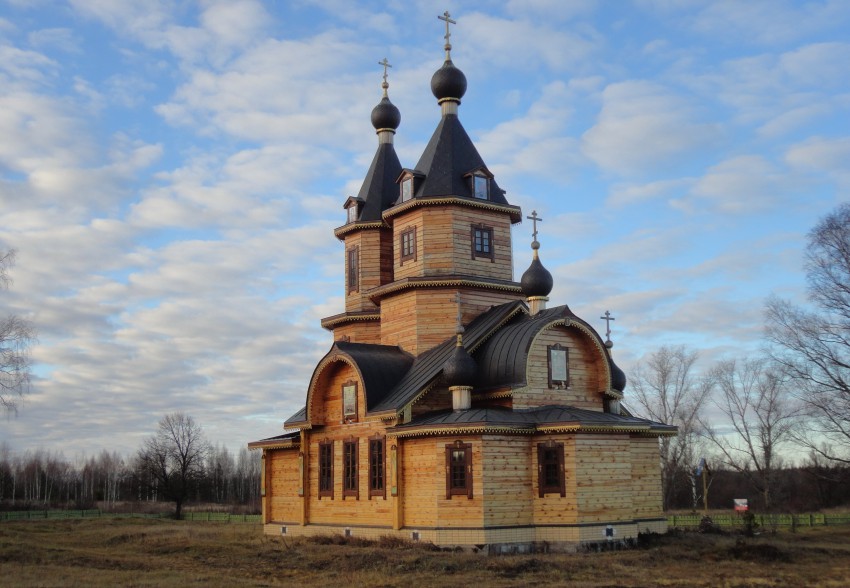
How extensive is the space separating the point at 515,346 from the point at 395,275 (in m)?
6.26

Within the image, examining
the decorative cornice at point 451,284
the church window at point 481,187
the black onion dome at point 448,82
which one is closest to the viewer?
the decorative cornice at point 451,284

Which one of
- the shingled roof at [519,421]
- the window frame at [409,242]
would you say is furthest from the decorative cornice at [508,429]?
the window frame at [409,242]

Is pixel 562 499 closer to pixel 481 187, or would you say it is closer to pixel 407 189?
pixel 481 187

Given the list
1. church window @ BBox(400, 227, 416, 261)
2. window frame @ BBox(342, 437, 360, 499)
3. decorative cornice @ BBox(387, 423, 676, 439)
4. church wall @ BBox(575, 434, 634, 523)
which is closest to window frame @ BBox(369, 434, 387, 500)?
window frame @ BBox(342, 437, 360, 499)

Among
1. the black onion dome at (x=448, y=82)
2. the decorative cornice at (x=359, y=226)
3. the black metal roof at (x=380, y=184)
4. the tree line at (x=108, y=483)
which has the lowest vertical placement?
the tree line at (x=108, y=483)

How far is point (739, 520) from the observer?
31.3m

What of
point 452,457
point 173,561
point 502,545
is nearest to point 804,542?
point 502,545

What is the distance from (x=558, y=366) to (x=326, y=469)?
8.12 metres

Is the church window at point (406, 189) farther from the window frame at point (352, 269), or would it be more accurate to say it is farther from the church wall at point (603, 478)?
the church wall at point (603, 478)

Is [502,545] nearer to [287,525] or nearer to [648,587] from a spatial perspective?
[648,587]

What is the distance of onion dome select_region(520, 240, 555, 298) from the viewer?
2520 centimetres

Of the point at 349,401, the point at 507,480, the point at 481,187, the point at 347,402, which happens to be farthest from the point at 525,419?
the point at 481,187

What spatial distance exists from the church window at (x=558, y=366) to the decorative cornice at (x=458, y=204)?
5574 millimetres

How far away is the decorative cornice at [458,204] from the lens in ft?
86.8
